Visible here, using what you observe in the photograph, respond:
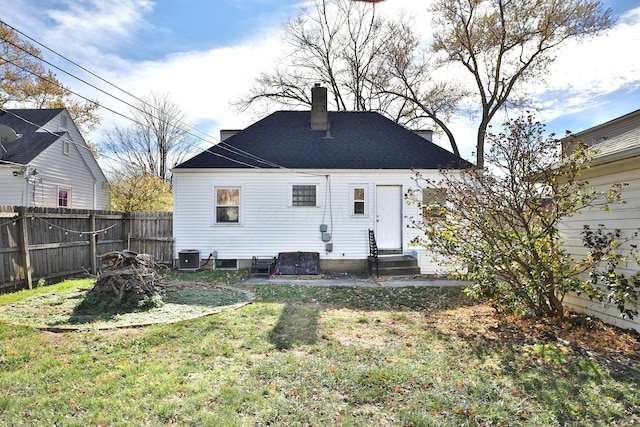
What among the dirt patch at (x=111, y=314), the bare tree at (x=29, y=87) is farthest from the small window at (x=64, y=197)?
the dirt patch at (x=111, y=314)

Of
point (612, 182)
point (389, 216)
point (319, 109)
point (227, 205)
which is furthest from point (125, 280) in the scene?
point (319, 109)

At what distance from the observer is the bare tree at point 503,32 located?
615 inches

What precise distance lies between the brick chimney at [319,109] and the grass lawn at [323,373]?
30.3ft

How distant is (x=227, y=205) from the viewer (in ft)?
40.7

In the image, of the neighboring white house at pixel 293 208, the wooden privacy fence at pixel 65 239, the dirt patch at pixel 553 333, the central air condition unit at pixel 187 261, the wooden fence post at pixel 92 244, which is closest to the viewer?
A: the dirt patch at pixel 553 333

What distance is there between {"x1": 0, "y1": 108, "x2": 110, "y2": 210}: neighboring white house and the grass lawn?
38.6 feet

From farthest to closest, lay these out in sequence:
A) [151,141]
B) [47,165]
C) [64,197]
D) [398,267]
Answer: [151,141], [64,197], [47,165], [398,267]

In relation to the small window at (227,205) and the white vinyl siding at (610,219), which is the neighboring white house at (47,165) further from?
the white vinyl siding at (610,219)

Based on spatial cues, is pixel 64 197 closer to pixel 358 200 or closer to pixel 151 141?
pixel 151 141

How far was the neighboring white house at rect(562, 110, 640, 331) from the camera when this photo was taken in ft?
18.0

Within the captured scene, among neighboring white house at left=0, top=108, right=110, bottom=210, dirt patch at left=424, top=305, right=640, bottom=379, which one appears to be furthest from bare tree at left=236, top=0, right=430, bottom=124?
dirt patch at left=424, top=305, right=640, bottom=379

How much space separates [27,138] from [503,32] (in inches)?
854

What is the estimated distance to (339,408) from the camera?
3260 mm

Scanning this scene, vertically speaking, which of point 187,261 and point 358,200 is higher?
point 358,200
